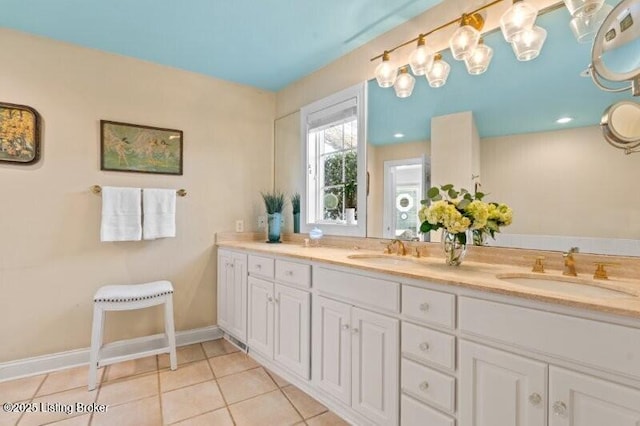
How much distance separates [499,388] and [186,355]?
222 cm

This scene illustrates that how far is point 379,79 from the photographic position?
205cm

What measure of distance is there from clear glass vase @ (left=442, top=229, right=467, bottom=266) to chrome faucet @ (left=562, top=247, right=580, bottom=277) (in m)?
0.39

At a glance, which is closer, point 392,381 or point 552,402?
point 552,402

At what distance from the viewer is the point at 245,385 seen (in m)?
2.02

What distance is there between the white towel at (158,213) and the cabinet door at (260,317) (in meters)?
0.80

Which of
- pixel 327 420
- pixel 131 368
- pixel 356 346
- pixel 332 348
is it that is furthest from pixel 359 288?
pixel 131 368

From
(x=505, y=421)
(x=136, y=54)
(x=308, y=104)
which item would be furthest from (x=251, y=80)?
(x=505, y=421)

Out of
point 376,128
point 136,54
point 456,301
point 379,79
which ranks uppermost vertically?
point 136,54

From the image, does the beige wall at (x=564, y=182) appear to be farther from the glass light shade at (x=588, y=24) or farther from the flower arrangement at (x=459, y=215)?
the glass light shade at (x=588, y=24)

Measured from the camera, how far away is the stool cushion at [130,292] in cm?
201

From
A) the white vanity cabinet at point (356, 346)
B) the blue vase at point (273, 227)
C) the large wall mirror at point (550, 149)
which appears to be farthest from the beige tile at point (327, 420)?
the blue vase at point (273, 227)

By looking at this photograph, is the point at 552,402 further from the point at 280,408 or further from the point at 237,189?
the point at 237,189

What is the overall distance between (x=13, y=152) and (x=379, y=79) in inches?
96.0

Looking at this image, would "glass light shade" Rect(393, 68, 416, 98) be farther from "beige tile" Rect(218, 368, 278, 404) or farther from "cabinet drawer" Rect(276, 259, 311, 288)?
"beige tile" Rect(218, 368, 278, 404)
